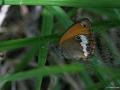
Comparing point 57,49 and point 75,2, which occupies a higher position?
point 75,2

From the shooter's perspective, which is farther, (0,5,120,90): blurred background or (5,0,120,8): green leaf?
(0,5,120,90): blurred background

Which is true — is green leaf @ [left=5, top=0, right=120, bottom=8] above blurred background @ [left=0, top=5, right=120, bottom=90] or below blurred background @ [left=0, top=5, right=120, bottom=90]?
above

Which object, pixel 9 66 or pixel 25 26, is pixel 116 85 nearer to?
pixel 9 66

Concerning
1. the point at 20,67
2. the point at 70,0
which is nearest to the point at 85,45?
the point at 70,0

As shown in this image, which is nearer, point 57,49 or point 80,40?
point 80,40
